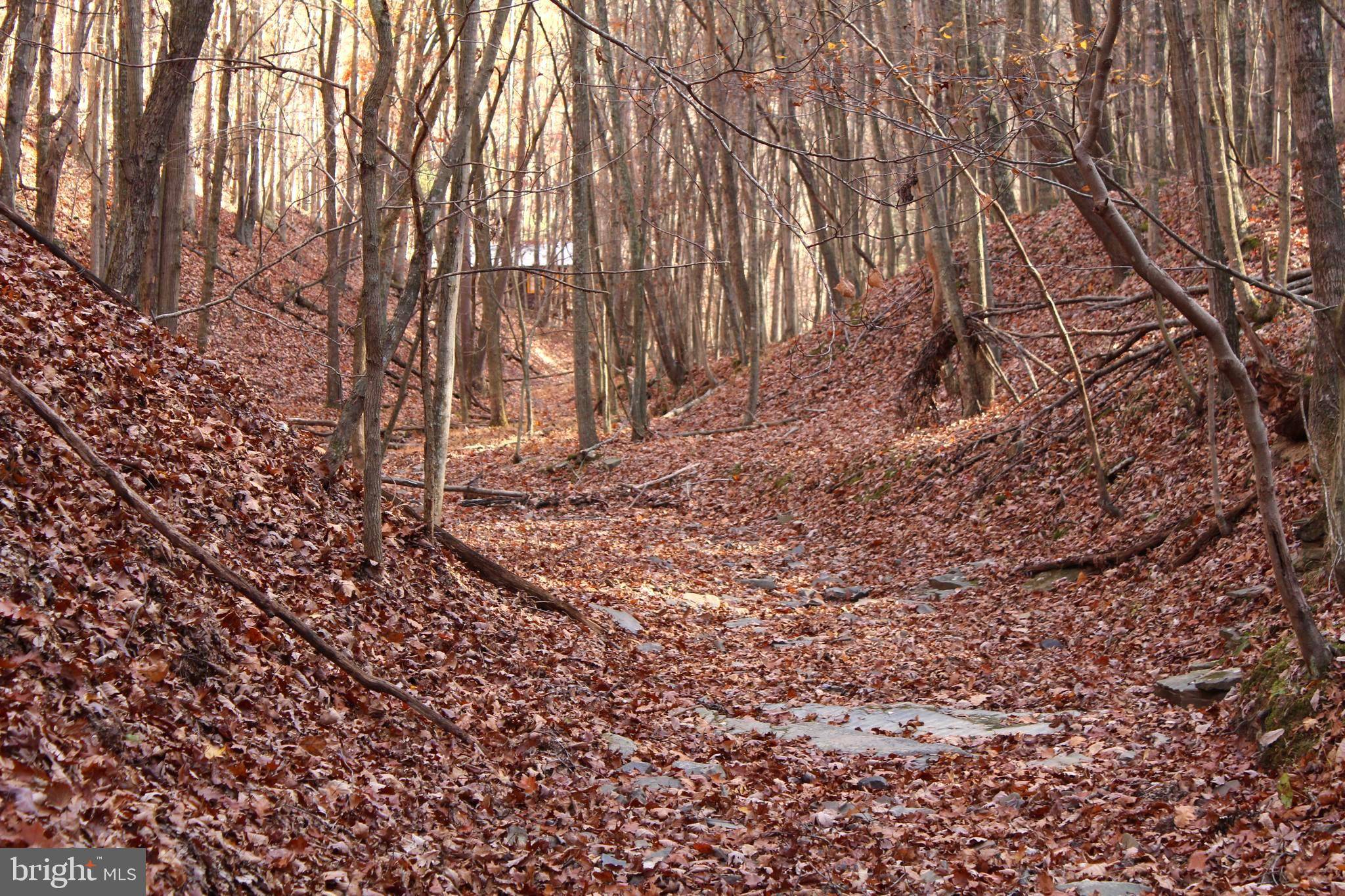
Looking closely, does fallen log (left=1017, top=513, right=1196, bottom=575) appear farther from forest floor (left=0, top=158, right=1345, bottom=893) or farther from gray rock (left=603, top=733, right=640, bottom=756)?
gray rock (left=603, top=733, right=640, bottom=756)

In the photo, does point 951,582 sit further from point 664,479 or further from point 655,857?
point 664,479

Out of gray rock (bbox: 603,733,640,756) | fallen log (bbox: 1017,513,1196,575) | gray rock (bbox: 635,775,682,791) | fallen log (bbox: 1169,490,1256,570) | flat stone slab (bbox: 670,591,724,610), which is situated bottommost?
gray rock (bbox: 635,775,682,791)

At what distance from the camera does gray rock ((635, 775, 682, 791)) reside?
5490 millimetres

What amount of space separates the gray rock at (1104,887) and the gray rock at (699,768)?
6.97 ft

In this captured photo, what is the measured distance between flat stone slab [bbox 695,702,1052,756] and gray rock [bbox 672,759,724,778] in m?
0.67

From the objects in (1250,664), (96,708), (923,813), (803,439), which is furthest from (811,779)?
(803,439)

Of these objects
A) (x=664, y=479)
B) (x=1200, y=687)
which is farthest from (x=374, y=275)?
(x=664, y=479)

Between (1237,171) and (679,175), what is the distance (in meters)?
14.3

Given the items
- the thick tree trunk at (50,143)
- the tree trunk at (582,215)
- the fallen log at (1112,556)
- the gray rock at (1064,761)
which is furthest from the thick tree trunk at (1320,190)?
the thick tree trunk at (50,143)

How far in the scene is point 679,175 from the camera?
2700 cm

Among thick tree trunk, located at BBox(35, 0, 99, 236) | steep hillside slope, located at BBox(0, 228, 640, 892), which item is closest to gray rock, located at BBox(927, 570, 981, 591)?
steep hillside slope, located at BBox(0, 228, 640, 892)

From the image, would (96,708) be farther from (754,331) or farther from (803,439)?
(754,331)

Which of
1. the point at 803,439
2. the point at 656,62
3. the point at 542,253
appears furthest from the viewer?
the point at 542,253

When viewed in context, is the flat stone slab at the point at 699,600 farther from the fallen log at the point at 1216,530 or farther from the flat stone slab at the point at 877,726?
the fallen log at the point at 1216,530
